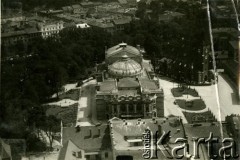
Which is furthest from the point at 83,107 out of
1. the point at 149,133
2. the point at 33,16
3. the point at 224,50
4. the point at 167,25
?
the point at 33,16

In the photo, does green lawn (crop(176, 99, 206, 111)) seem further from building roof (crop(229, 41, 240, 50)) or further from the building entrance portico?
building roof (crop(229, 41, 240, 50))

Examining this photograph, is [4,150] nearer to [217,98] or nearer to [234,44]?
[217,98]

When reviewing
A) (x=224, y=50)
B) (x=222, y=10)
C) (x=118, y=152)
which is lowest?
(x=118, y=152)

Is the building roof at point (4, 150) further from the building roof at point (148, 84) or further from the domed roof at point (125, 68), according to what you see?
the domed roof at point (125, 68)

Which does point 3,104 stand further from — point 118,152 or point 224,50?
point 224,50

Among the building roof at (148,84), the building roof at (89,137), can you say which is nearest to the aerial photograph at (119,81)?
the building roof at (89,137)

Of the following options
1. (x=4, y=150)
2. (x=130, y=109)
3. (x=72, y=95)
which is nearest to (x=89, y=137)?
(x=4, y=150)
